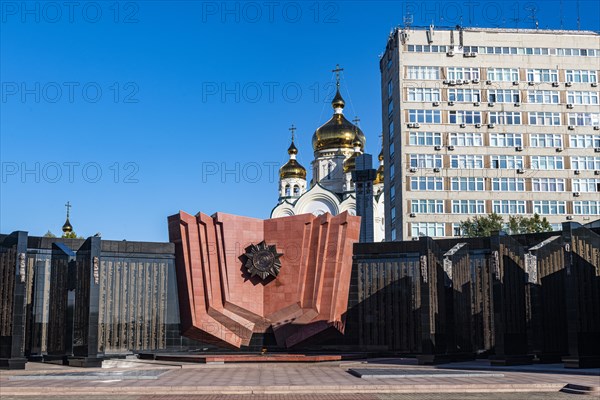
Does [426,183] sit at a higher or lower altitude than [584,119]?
lower

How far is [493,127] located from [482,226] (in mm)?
9482

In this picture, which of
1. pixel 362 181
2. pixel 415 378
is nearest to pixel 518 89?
pixel 362 181

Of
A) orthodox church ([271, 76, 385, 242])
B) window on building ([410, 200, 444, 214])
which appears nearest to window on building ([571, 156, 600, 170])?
window on building ([410, 200, 444, 214])

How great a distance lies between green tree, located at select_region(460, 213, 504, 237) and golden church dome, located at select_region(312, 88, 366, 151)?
102 feet

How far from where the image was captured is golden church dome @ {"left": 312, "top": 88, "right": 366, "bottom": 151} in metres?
76.9

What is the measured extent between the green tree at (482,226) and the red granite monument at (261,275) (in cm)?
1578

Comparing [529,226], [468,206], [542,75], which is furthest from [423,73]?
[529,226]

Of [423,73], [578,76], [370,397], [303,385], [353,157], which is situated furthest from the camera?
[353,157]

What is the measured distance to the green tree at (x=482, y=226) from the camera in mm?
44406

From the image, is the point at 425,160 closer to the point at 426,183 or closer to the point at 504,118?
the point at 426,183

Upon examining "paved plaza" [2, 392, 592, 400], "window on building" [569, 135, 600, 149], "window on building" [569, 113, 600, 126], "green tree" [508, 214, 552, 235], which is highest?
"window on building" [569, 113, 600, 126]

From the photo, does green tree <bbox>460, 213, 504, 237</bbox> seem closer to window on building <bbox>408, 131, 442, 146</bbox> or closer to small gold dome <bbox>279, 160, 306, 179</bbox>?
window on building <bbox>408, 131, 442, 146</bbox>

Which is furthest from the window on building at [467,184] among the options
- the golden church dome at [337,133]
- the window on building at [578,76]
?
the golden church dome at [337,133]

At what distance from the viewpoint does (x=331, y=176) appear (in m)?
77.1
